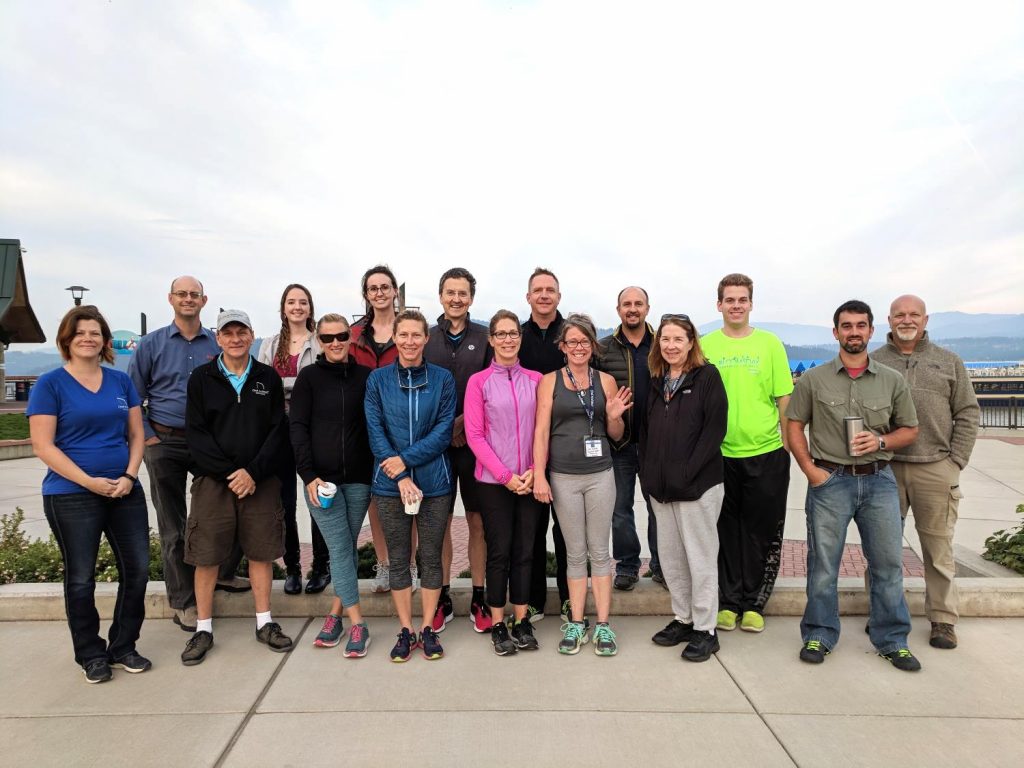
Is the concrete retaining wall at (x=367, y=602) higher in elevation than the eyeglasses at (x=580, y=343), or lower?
lower

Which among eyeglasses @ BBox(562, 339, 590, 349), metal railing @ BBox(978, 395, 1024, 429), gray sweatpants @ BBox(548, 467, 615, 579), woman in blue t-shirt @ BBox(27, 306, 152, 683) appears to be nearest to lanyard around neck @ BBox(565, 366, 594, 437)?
eyeglasses @ BBox(562, 339, 590, 349)

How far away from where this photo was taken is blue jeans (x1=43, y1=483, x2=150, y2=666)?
3.48 meters

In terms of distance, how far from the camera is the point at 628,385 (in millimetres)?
4285

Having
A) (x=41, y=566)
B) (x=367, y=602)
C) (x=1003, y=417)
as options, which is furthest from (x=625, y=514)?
(x=1003, y=417)

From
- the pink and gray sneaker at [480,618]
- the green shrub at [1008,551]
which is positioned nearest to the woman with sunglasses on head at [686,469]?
the pink and gray sneaker at [480,618]

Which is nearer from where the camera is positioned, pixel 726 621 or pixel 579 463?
pixel 579 463

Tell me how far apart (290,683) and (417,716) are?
31.7 inches

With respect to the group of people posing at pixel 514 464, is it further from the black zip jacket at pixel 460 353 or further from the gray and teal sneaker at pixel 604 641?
the black zip jacket at pixel 460 353

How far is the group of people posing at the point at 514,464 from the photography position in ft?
11.9

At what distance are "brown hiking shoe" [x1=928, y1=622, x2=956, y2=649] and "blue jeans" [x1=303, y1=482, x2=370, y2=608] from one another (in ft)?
11.3

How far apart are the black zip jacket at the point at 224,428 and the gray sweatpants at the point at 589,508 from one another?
1.72m

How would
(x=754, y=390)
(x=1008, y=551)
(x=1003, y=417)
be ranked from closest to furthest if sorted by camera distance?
(x=754, y=390) < (x=1008, y=551) < (x=1003, y=417)

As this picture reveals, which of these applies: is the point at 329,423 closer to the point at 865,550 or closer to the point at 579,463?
the point at 579,463

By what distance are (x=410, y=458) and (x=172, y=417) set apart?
164 centimetres
